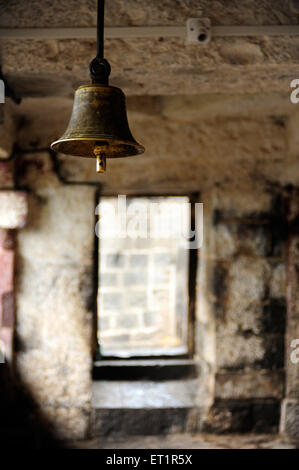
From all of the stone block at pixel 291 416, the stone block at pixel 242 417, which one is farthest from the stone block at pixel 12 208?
the stone block at pixel 291 416

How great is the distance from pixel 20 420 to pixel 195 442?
3.37 ft

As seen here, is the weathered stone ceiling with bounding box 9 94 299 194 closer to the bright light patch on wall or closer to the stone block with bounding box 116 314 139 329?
the bright light patch on wall

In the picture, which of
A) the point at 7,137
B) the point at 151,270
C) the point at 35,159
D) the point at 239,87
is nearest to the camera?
the point at 239,87

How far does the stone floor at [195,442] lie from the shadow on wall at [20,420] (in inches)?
7.3

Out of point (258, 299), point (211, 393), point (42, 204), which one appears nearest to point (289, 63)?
point (258, 299)

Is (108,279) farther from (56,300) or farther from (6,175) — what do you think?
(6,175)

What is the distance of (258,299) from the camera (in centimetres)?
247

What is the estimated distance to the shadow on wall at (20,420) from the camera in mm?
2295

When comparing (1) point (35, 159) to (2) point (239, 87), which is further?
(1) point (35, 159)

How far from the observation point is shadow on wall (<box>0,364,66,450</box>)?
90.4 inches

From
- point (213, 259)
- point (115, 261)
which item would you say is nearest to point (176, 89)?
point (213, 259)

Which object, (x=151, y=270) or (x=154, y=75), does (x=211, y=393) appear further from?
(x=151, y=270)

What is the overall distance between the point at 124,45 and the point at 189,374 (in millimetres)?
1994

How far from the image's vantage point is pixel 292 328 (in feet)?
8.05
